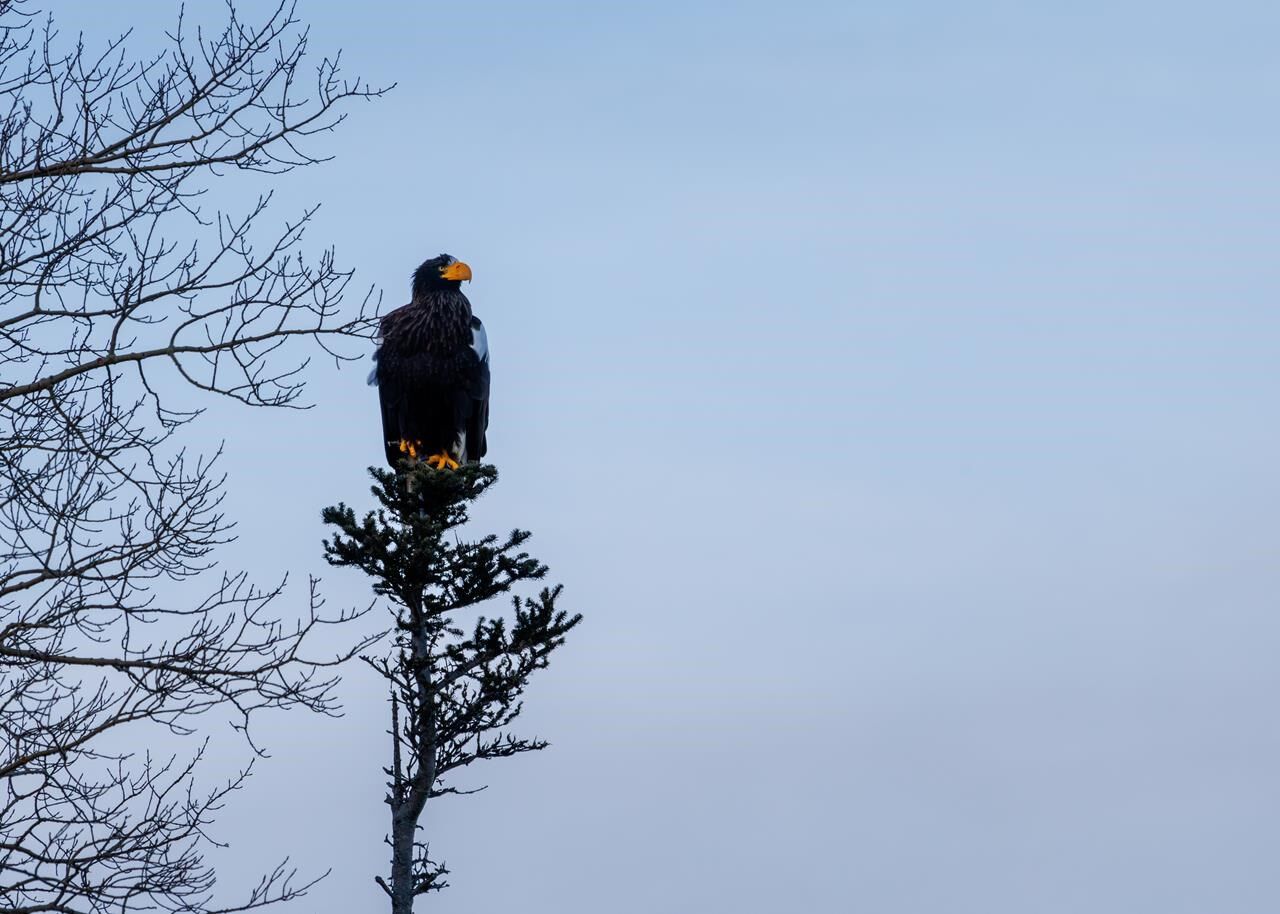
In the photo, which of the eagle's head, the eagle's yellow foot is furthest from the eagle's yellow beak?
the eagle's yellow foot

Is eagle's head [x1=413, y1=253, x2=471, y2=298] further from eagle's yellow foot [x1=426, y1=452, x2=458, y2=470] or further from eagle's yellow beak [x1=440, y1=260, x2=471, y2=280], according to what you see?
eagle's yellow foot [x1=426, y1=452, x2=458, y2=470]

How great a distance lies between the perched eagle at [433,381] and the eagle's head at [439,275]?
0.07m

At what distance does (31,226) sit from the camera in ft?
29.0

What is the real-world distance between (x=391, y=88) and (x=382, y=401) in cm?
556

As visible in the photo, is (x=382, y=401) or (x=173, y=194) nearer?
(x=173, y=194)

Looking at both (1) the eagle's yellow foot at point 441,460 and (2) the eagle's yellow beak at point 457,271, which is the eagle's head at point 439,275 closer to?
(2) the eagle's yellow beak at point 457,271

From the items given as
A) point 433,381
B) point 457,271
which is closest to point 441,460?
point 433,381

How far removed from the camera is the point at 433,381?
47.9 feet

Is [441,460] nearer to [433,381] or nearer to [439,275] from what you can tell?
[433,381]

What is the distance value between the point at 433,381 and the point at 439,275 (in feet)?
4.02

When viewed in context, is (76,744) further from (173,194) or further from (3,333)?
(173,194)

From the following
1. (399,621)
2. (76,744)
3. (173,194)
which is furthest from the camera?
(399,621)

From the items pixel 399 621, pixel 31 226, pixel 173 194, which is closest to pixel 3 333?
pixel 31 226

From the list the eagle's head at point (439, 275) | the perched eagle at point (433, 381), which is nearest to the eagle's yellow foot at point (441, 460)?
the perched eagle at point (433, 381)
